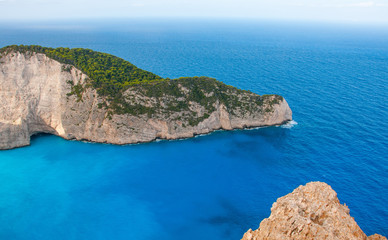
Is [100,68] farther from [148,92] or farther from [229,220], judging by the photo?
[229,220]

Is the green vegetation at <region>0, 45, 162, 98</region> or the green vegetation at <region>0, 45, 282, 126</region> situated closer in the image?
the green vegetation at <region>0, 45, 282, 126</region>

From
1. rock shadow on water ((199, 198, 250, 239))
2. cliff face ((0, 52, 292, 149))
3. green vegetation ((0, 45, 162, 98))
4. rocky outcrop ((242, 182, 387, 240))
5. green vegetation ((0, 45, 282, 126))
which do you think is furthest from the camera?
green vegetation ((0, 45, 162, 98))

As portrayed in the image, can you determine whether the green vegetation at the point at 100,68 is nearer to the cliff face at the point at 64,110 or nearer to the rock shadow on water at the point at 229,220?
the cliff face at the point at 64,110

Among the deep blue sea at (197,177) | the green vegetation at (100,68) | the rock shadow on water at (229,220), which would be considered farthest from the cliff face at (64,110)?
the rock shadow on water at (229,220)

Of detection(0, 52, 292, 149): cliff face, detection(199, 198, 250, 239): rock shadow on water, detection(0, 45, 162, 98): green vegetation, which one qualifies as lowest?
detection(199, 198, 250, 239): rock shadow on water

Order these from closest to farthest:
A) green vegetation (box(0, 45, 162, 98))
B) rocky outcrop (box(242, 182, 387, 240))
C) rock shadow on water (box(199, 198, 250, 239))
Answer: rocky outcrop (box(242, 182, 387, 240))
rock shadow on water (box(199, 198, 250, 239))
green vegetation (box(0, 45, 162, 98))

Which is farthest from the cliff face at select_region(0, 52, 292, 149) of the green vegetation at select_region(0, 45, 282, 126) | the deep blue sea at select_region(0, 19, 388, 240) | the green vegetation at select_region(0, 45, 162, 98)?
the deep blue sea at select_region(0, 19, 388, 240)

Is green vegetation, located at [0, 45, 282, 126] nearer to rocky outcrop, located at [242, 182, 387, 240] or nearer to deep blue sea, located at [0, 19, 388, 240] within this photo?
deep blue sea, located at [0, 19, 388, 240]
